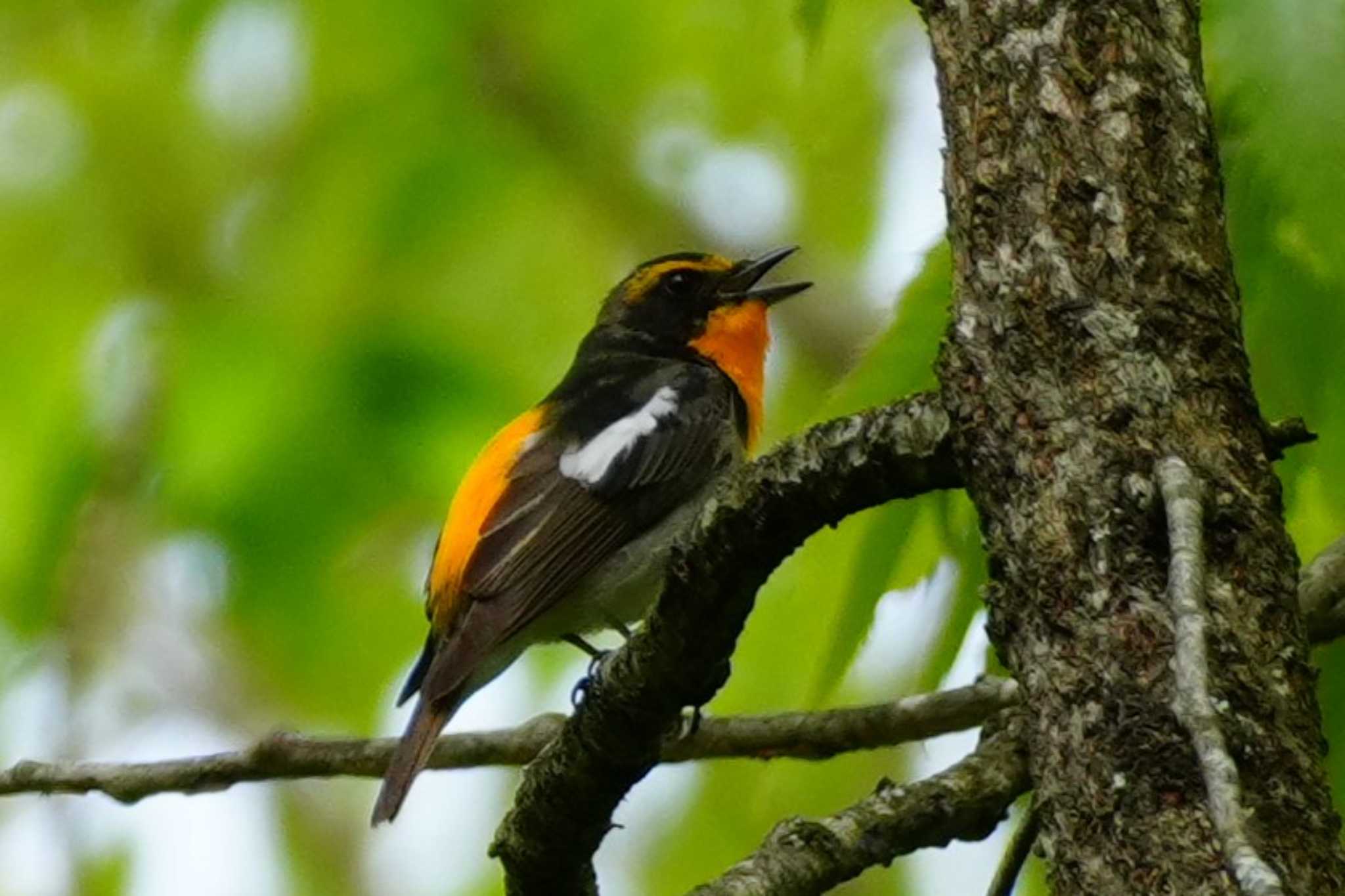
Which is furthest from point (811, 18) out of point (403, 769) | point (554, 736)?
point (403, 769)

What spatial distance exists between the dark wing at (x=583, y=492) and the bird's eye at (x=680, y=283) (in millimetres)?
573

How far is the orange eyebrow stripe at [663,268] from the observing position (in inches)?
256

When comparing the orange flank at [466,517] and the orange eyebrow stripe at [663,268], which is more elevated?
the orange eyebrow stripe at [663,268]

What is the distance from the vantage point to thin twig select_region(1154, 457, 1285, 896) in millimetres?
Answer: 1585

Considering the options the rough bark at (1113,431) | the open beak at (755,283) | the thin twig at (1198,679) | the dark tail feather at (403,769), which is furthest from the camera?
the open beak at (755,283)

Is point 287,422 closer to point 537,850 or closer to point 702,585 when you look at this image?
point 537,850

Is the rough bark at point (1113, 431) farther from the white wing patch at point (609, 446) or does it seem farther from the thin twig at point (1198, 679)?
the white wing patch at point (609, 446)

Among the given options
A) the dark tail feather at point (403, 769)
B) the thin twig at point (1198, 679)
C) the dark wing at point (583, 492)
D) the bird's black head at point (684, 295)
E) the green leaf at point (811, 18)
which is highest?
the bird's black head at point (684, 295)

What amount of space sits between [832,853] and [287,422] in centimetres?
246

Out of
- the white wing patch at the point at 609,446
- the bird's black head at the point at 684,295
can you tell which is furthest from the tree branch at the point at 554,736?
the bird's black head at the point at 684,295

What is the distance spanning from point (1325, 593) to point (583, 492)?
2.83 meters

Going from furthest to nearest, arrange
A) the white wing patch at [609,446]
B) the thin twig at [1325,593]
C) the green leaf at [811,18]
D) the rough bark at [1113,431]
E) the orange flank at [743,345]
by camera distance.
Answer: the orange flank at [743,345]
the white wing patch at [609,446]
the thin twig at [1325,593]
the green leaf at [811,18]
the rough bark at [1113,431]

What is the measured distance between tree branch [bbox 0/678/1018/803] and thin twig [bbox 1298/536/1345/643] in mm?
530

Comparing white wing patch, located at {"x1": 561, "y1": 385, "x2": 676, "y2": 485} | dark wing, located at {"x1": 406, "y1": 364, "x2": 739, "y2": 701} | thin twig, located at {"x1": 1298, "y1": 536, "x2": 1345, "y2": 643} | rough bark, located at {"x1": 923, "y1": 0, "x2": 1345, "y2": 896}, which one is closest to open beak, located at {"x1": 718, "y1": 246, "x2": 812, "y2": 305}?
dark wing, located at {"x1": 406, "y1": 364, "x2": 739, "y2": 701}
